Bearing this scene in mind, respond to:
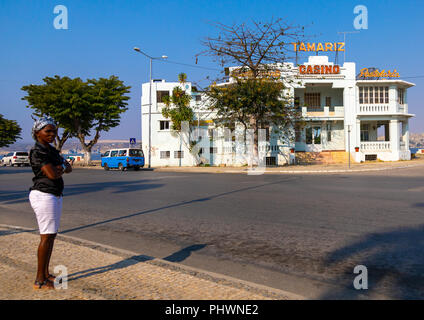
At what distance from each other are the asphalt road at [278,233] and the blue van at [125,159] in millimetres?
19436

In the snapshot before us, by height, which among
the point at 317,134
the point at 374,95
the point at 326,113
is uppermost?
the point at 374,95

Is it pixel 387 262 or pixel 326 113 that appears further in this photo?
pixel 326 113

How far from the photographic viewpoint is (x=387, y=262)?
16.9 feet

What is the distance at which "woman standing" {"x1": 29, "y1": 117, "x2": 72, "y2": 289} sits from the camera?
3930 mm

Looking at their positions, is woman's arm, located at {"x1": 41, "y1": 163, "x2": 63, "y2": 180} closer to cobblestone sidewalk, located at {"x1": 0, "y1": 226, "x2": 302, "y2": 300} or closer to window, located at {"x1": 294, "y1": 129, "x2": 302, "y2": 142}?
cobblestone sidewalk, located at {"x1": 0, "y1": 226, "x2": 302, "y2": 300}

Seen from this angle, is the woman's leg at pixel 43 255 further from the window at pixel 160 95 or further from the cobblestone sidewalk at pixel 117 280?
the window at pixel 160 95

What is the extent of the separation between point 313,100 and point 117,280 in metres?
37.4

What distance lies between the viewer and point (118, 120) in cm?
4491

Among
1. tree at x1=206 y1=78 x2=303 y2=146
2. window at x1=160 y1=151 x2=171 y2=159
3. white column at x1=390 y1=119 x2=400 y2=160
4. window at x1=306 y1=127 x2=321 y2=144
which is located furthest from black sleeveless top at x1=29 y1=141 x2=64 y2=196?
window at x1=160 y1=151 x2=171 y2=159

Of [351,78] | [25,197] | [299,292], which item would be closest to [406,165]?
[351,78]

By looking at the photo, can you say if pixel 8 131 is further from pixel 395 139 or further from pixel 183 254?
pixel 183 254

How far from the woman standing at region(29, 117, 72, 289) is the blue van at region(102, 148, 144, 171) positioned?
28.5m

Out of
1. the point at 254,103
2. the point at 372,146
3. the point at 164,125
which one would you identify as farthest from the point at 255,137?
the point at 164,125

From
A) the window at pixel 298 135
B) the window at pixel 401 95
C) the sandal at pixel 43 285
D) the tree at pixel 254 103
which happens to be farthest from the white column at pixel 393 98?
the sandal at pixel 43 285
